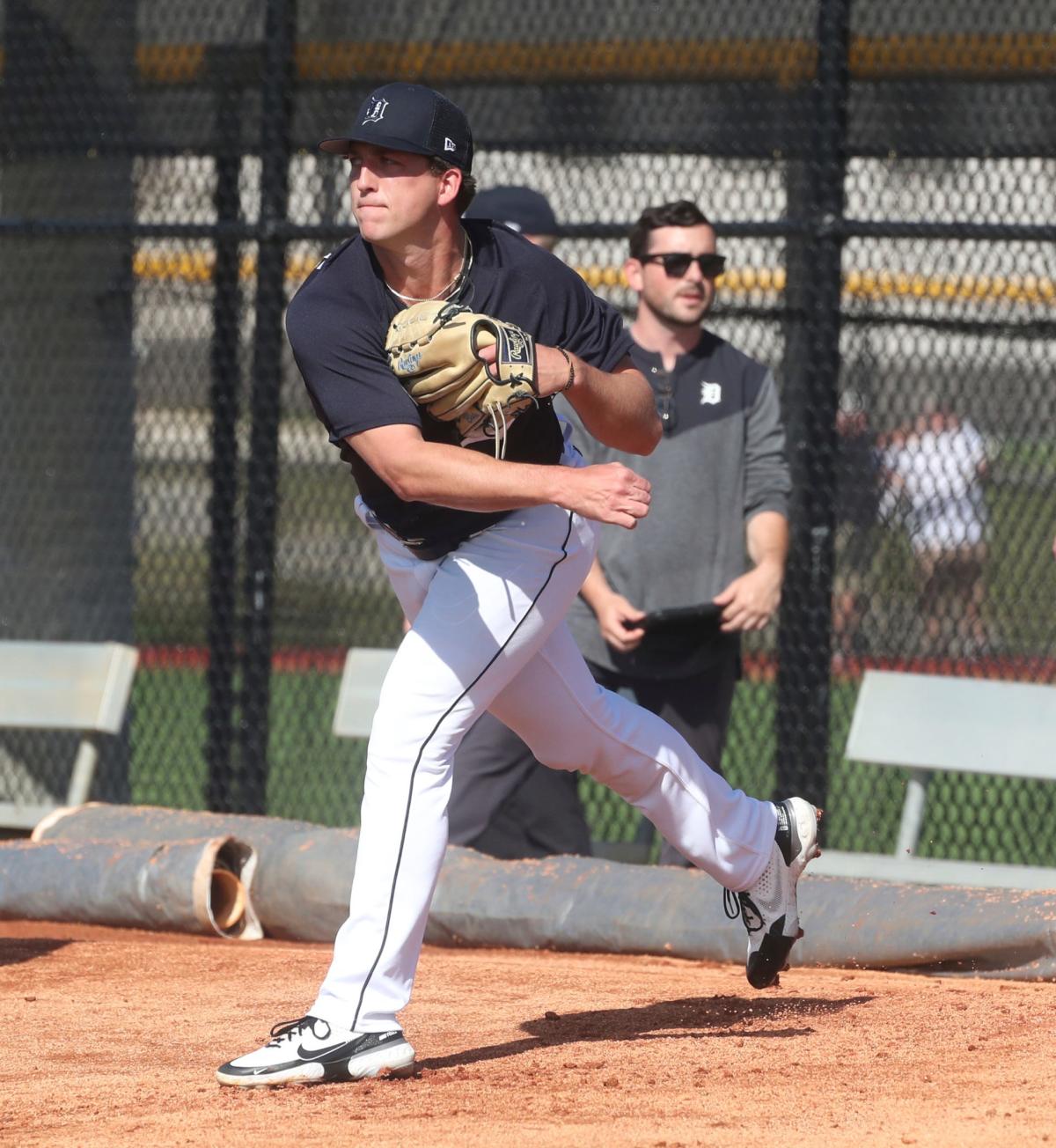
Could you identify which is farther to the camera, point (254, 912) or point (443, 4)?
point (443, 4)

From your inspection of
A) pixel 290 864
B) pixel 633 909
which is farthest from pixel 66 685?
pixel 633 909

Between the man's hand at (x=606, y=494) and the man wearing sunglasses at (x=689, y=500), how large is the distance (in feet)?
6.75

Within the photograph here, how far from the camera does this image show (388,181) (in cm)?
347

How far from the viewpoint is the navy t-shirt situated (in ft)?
10.9

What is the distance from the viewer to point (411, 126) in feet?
11.4

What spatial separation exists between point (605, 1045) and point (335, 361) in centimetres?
143

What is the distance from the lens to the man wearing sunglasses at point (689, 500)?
17.3 ft

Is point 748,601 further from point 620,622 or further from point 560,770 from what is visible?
point 560,770

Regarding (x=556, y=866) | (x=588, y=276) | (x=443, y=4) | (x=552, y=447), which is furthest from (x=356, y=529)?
(x=552, y=447)

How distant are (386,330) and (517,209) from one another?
2.25 metres

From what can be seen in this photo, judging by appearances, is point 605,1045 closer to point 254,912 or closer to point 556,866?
point 556,866

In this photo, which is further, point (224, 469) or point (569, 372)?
point (224, 469)

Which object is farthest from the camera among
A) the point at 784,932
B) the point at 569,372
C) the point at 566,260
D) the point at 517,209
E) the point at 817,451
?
the point at 566,260

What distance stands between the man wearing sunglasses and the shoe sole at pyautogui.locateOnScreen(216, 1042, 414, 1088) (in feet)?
6.85
